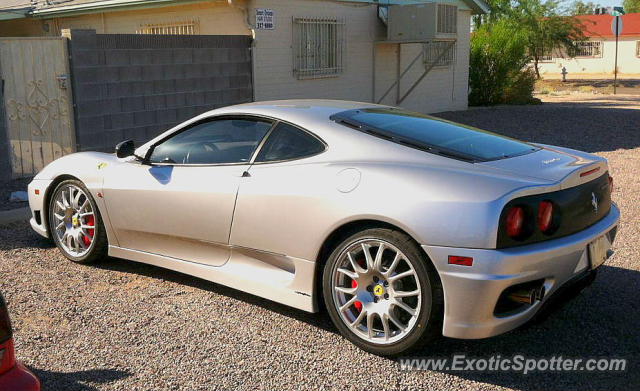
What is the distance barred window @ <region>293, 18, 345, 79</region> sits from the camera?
13.8 meters

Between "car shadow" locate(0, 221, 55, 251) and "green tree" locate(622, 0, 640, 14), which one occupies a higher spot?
"green tree" locate(622, 0, 640, 14)

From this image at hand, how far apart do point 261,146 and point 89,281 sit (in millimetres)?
1791

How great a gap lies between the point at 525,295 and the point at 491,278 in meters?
0.27

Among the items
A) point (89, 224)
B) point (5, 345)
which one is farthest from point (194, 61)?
point (5, 345)

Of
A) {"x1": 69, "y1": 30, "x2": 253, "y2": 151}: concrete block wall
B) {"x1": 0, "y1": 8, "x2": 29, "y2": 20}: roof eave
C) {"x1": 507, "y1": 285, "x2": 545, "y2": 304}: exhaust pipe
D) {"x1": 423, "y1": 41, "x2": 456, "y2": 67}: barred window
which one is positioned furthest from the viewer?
{"x1": 423, "y1": 41, "x2": 456, "y2": 67}: barred window

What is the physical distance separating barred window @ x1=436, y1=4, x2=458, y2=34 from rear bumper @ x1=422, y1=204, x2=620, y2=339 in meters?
12.1

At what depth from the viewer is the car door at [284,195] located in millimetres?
4152

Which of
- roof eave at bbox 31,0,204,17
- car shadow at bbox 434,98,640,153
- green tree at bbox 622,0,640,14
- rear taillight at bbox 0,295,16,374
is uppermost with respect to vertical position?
green tree at bbox 622,0,640,14

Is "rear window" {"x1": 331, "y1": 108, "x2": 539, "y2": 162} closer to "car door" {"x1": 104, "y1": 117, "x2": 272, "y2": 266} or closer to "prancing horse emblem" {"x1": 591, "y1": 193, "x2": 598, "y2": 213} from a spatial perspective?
"prancing horse emblem" {"x1": 591, "y1": 193, "x2": 598, "y2": 213}

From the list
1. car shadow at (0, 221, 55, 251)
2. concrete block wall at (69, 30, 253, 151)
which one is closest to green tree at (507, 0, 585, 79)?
concrete block wall at (69, 30, 253, 151)

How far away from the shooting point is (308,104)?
5.00 metres

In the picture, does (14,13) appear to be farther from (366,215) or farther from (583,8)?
(583,8)

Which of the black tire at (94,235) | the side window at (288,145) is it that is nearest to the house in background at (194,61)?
the black tire at (94,235)

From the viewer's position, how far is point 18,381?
99.1 inches
